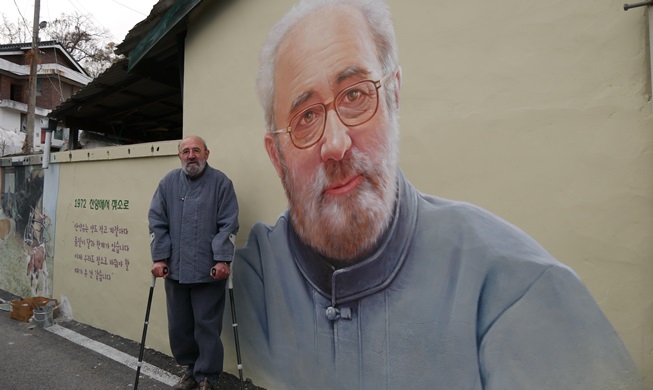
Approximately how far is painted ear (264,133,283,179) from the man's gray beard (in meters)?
0.38

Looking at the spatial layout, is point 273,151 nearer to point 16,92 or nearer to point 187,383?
point 187,383

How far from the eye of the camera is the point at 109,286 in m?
4.85

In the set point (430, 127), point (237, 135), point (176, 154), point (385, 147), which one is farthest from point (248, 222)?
point (430, 127)

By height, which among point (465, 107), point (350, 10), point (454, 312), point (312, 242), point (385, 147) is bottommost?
point (454, 312)

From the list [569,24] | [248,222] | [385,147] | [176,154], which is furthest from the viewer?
[176,154]

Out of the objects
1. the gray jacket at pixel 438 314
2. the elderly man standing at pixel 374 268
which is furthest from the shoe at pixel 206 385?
the gray jacket at pixel 438 314

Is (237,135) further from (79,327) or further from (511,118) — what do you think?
(79,327)

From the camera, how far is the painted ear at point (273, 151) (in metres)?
3.25

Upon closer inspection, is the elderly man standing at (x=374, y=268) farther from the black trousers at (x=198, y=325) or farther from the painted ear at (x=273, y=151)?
the black trousers at (x=198, y=325)

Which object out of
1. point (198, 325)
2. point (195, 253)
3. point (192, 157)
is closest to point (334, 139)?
point (192, 157)

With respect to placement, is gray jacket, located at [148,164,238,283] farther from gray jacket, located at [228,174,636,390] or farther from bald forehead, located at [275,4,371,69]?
bald forehead, located at [275,4,371,69]

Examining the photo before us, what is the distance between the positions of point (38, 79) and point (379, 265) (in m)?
32.8

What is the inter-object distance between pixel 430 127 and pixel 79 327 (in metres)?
5.10

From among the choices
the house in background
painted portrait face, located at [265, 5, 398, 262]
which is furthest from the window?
painted portrait face, located at [265, 5, 398, 262]
